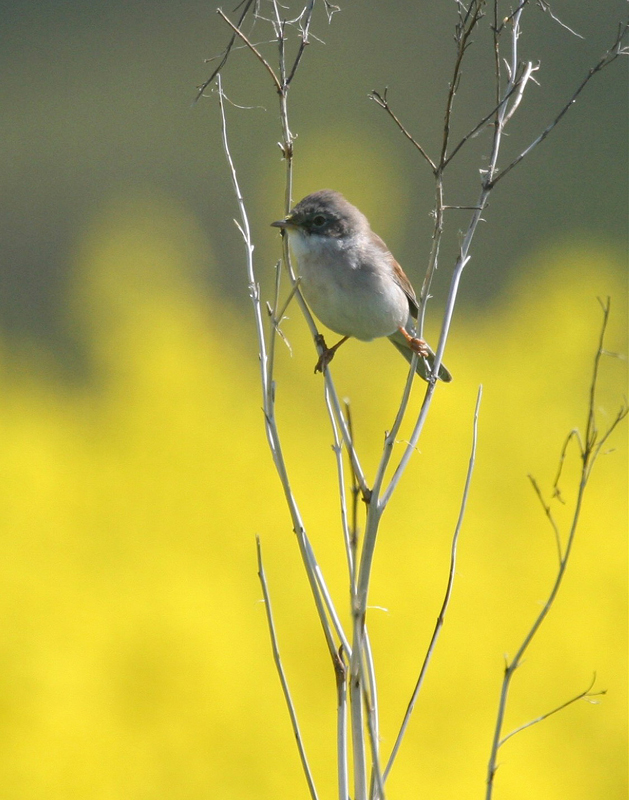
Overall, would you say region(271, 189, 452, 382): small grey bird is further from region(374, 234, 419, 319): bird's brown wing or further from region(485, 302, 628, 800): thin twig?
region(485, 302, 628, 800): thin twig

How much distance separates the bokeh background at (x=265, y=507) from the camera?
3.69 meters

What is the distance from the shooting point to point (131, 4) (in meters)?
9.84

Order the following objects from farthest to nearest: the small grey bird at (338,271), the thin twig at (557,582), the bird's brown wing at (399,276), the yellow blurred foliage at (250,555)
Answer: the yellow blurred foliage at (250,555) → the bird's brown wing at (399,276) → the small grey bird at (338,271) → the thin twig at (557,582)

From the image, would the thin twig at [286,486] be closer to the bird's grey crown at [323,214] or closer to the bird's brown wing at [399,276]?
the bird's grey crown at [323,214]

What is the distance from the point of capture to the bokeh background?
3.69m

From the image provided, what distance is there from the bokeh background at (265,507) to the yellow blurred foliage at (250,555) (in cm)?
1

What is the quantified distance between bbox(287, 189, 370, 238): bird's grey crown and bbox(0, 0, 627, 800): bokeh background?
1.59ft

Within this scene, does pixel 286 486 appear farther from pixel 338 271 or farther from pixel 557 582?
pixel 338 271

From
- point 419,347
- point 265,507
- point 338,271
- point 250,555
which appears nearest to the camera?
point 419,347

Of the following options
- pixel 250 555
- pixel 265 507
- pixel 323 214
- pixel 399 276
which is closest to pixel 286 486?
pixel 323 214

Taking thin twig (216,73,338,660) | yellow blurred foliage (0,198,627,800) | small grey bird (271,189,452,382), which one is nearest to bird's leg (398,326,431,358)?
small grey bird (271,189,452,382)

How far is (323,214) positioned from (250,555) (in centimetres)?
197

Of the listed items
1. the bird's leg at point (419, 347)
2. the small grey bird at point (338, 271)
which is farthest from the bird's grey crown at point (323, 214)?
the bird's leg at point (419, 347)

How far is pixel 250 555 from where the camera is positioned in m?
4.32
